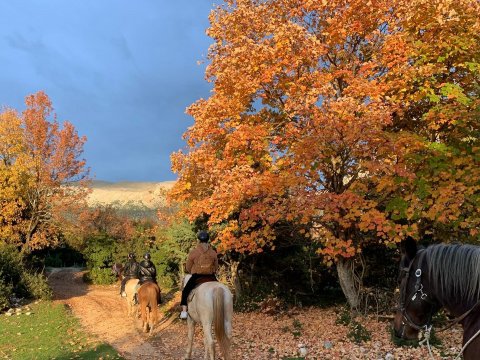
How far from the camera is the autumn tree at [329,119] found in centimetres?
1124

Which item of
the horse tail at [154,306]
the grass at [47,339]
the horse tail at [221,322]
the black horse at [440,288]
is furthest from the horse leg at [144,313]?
the black horse at [440,288]

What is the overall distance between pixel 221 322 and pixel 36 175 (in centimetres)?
2217

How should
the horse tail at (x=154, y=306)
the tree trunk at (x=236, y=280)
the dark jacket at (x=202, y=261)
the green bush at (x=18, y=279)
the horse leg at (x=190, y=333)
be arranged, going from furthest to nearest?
the green bush at (x=18, y=279) < the tree trunk at (x=236, y=280) < the horse tail at (x=154, y=306) < the horse leg at (x=190, y=333) < the dark jacket at (x=202, y=261)

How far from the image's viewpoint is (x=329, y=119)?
1135 cm

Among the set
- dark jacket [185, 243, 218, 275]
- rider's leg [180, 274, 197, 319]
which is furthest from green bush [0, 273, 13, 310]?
dark jacket [185, 243, 218, 275]

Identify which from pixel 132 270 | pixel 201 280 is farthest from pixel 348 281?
pixel 132 270

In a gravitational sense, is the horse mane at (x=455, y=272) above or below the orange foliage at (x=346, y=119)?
below

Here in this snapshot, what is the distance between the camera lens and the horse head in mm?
4250

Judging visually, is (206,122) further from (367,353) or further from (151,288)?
(367,353)

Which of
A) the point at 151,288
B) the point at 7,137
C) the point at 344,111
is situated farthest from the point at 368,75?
the point at 7,137

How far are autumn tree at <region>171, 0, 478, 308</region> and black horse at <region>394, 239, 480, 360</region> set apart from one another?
6241 millimetres

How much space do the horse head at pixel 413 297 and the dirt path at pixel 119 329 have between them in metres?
7.55

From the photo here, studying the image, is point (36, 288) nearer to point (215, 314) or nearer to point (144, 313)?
point (144, 313)

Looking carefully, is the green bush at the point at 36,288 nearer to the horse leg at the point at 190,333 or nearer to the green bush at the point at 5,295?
the green bush at the point at 5,295
